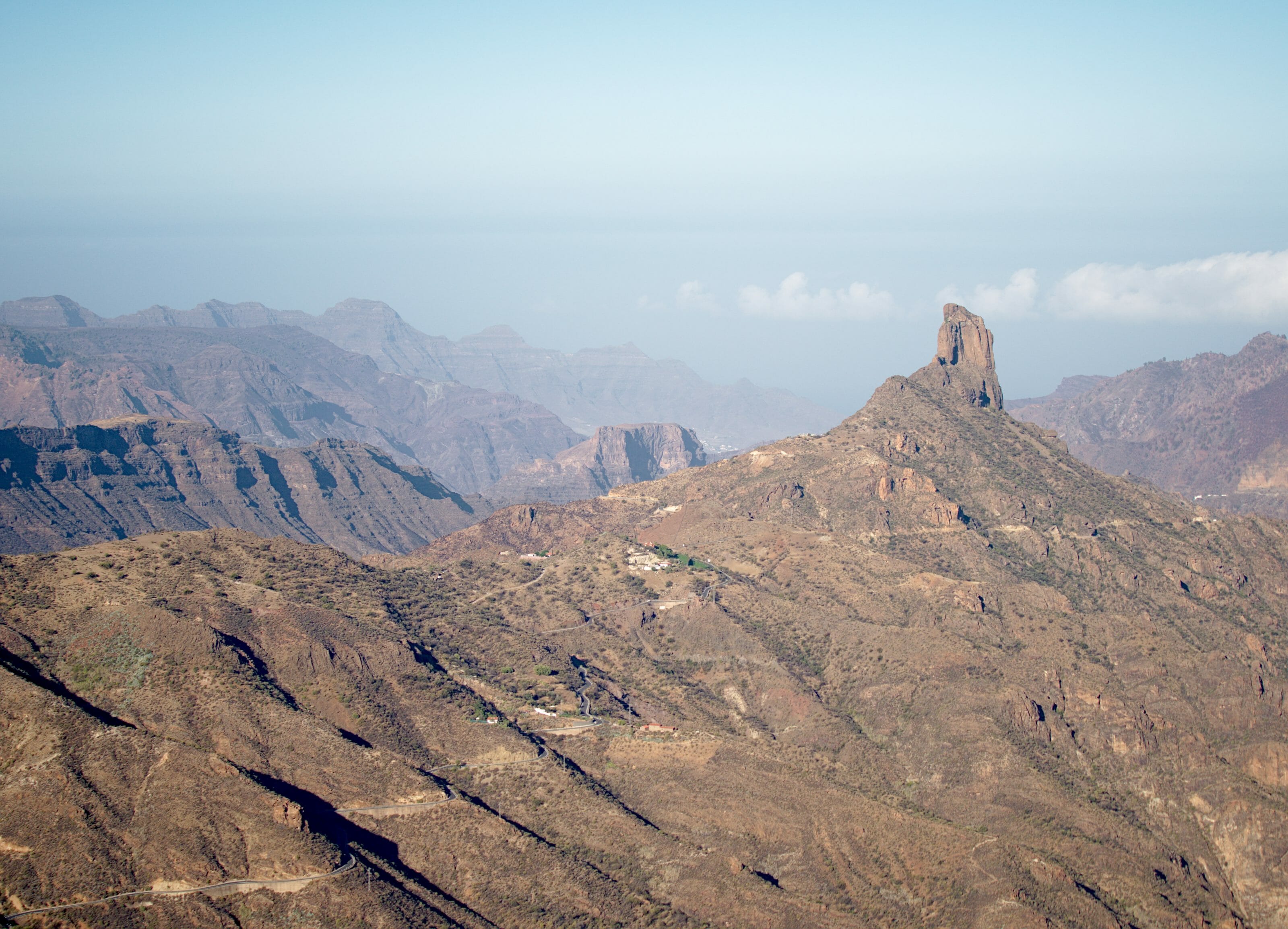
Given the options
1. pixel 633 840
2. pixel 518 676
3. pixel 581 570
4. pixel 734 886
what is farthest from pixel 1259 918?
pixel 581 570

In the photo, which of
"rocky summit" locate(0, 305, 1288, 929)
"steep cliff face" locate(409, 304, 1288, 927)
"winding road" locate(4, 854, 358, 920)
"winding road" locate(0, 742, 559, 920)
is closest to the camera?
"winding road" locate(4, 854, 358, 920)

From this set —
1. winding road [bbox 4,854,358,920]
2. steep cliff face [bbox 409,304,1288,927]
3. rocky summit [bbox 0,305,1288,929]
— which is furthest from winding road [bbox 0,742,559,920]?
steep cliff face [bbox 409,304,1288,927]

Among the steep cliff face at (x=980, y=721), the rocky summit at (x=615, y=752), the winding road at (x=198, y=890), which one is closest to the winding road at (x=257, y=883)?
the winding road at (x=198, y=890)

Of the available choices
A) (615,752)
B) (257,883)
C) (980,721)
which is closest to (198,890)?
(257,883)

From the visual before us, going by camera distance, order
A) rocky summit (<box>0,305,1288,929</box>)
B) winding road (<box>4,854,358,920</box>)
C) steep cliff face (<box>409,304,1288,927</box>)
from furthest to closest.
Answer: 1. steep cliff face (<box>409,304,1288,927</box>)
2. rocky summit (<box>0,305,1288,929</box>)
3. winding road (<box>4,854,358,920</box>)

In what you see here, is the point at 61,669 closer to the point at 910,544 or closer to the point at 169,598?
the point at 169,598

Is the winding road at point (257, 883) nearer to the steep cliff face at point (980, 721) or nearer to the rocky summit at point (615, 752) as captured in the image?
the rocky summit at point (615, 752)

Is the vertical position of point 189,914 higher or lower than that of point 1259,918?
higher

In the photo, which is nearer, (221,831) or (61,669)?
(221,831)

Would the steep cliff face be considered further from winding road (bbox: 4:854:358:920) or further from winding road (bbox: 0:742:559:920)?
winding road (bbox: 4:854:358:920)
